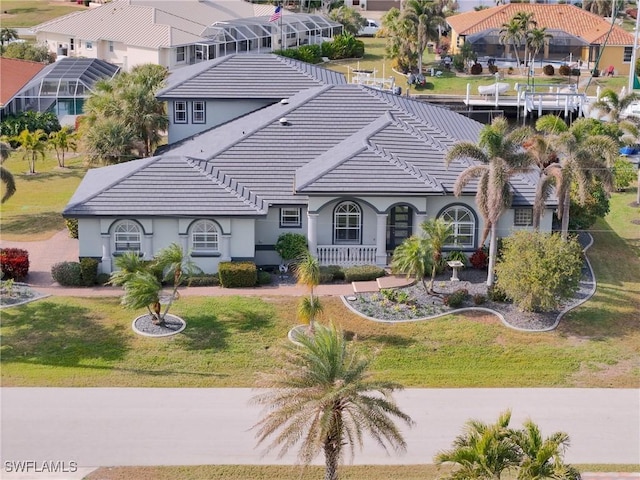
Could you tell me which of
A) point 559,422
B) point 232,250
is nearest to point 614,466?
point 559,422

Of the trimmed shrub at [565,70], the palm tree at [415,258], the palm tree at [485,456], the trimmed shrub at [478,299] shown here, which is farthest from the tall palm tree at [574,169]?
the trimmed shrub at [565,70]

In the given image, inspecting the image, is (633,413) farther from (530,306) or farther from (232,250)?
(232,250)

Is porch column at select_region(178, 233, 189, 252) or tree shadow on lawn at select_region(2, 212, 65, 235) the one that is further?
tree shadow on lawn at select_region(2, 212, 65, 235)

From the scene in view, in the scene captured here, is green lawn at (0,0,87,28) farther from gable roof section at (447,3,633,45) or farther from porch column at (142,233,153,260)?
porch column at (142,233,153,260)

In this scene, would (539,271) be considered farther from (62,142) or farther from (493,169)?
(62,142)

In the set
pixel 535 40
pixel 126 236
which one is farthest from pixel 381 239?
pixel 535 40

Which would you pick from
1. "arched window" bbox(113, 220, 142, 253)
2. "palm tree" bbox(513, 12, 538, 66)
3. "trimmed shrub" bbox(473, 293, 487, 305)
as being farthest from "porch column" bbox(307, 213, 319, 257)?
"palm tree" bbox(513, 12, 538, 66)
